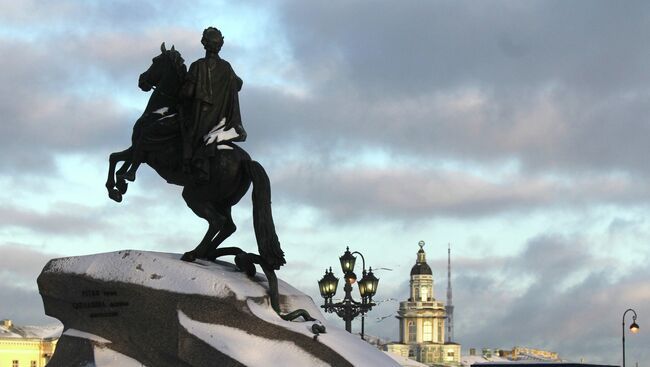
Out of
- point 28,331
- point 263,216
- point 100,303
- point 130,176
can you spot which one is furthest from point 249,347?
point 28,331

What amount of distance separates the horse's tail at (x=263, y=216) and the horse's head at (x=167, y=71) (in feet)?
4.64

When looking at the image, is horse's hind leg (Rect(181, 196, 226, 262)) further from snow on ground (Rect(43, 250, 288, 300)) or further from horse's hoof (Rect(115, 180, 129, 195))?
horse's hoof (Rect(115, 180, 129, 195))

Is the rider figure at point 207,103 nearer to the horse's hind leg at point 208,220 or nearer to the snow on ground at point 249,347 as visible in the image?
the horse's hind leg at point 208,220

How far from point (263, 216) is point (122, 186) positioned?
2.07 meters

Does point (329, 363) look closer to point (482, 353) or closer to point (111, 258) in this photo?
point (111, 258)

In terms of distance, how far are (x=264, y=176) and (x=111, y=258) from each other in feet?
6.79

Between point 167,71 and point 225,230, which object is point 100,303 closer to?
point 225,230

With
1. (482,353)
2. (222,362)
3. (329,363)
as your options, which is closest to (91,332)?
(222,362)

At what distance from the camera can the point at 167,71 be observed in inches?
721

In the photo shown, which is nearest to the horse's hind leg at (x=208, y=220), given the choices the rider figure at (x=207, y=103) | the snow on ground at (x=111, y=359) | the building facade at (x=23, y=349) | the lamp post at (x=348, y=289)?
the rider figure at (x=207, y=103)

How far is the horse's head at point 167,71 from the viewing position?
18.3m

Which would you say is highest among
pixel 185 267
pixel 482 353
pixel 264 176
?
pixel 482 353

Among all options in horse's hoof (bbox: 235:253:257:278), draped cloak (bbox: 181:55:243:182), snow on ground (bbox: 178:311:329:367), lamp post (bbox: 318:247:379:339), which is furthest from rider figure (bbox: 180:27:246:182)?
lamp post (bbox: 318:247:379:339)

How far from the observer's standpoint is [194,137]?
17906 millimetres
